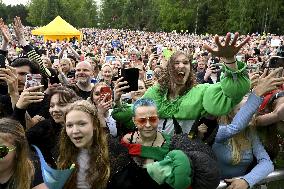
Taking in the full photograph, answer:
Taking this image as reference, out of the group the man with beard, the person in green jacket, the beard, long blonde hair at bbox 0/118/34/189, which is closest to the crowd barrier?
the person in green jacket

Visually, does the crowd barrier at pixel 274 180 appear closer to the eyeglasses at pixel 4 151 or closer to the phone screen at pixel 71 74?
the eyeglasses at pixel 4 151

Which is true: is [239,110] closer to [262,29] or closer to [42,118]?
[42,118]

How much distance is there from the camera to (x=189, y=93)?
11.4 feet

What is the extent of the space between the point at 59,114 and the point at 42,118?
0.18 metres

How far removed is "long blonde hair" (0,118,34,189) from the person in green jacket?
3.56ft

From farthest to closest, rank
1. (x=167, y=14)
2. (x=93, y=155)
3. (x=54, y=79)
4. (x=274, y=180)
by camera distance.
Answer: (x=167, y=14) → (x=54, y=79) → (x=274, y=180) → (x=93, y=155)

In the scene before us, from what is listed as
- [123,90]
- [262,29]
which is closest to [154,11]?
[262,29]

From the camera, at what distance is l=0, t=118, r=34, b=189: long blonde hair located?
99.3 inches

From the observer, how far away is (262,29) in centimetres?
5888

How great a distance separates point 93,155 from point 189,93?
101cm

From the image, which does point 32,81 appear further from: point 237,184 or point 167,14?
point 167,14

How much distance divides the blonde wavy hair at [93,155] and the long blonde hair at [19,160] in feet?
0.88

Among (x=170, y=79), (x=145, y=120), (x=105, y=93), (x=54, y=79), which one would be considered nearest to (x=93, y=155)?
(x=145, y=120)

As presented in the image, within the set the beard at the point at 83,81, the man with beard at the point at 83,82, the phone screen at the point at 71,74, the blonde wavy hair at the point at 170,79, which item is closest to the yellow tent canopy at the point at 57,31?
the phone screen at the point at 71,74
